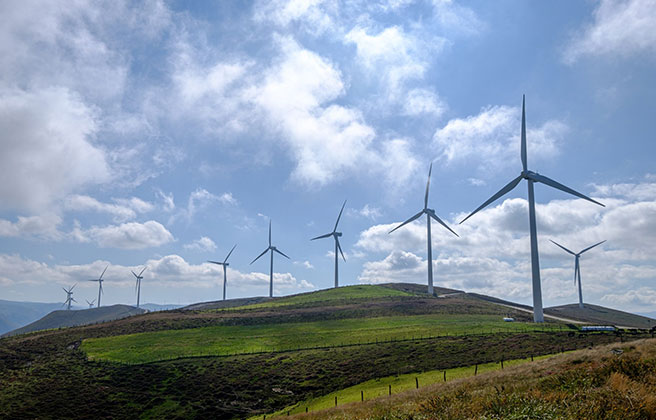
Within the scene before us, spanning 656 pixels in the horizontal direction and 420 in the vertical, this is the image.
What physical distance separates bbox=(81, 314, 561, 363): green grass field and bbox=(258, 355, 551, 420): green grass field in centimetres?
2979

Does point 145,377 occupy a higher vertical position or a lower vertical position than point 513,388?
lower

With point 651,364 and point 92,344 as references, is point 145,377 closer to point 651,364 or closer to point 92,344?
point 92,344

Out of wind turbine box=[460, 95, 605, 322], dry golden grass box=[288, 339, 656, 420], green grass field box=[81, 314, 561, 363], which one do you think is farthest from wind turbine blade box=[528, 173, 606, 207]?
dry golden grass box=[288, 339, 656, 420]

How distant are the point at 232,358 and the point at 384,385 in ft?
116

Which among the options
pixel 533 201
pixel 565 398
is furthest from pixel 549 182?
pixel 565 398

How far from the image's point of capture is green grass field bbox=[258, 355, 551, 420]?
47.9 m

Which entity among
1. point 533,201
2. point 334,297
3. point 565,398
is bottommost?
point 565,398

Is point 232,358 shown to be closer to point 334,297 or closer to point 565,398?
point 565,398

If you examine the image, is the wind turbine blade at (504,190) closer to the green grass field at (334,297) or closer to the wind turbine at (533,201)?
the wind turbine at (533,201)

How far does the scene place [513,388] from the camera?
1106 inches

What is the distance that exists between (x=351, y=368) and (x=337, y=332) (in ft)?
105

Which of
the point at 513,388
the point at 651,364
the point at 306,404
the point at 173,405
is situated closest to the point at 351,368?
the point at 306,404

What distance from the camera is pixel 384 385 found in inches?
2048

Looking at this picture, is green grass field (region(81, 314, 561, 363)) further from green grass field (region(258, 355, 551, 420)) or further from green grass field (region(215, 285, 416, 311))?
green grass field (region(215, 285, 416, 311))
